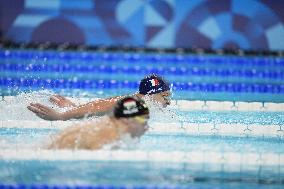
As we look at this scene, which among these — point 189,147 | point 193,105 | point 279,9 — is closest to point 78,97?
point 193,105

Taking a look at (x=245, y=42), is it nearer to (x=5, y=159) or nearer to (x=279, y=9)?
(x=279, y=9)

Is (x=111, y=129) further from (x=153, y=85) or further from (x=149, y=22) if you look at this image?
(x=149, y=22)

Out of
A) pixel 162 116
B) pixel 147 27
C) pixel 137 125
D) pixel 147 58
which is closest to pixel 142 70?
pixel 147 58

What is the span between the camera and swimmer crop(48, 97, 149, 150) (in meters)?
3.79

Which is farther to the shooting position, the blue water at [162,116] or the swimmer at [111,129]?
the swimmer at [111,129]

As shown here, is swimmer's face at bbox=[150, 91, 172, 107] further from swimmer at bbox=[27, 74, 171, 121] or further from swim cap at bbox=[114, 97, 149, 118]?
swim cap at bbox=[114, 97, 149, 118]

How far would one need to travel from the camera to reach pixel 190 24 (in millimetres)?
9992

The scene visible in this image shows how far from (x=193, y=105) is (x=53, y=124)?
1.98 m

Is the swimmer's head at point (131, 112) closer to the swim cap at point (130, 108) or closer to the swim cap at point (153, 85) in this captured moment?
the swim cap at point (130, 108)

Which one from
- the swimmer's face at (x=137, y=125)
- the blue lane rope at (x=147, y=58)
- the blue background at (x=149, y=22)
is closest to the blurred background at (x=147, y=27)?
the blue background at (x=149, y=22)

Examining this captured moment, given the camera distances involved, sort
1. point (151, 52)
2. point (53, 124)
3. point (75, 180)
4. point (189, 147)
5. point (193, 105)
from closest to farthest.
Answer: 1. point (75, 180)
2. point (189, 147)
3. point (53, 124)
4. point (193, 105)
5. point (151, 52)

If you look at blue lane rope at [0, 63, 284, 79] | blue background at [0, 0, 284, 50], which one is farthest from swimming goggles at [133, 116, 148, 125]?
blue background at [0, 0, 284, 50]

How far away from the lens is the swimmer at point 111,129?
149 inches

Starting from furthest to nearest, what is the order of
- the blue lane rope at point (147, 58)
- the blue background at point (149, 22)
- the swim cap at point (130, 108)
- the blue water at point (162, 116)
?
the blue background at point (149, 22)
the blue lane rope at point (147, 58)
the swim cap at point (130, 108)
the blue water at point (162, 116)
